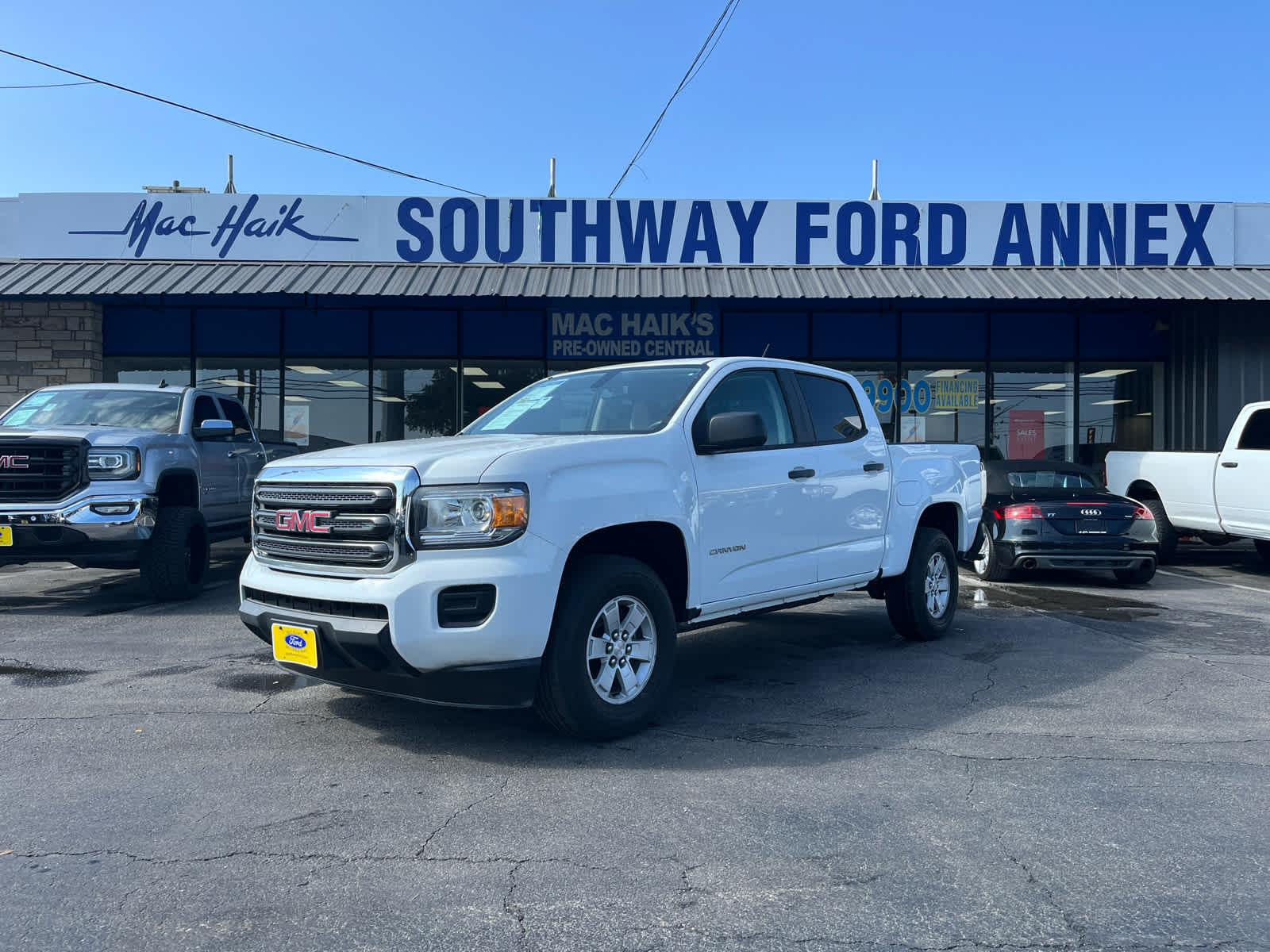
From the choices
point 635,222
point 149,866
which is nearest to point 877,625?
point 149,866

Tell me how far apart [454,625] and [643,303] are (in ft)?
41.6

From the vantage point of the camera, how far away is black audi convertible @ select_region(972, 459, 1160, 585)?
404 inches

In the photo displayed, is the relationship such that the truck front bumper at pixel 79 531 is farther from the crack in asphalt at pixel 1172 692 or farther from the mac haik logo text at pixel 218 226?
the mac haik logo text at pixel 218 226

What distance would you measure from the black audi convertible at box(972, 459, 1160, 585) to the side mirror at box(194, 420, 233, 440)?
770 centimetres

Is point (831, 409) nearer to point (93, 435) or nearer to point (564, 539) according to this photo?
point (564, 539)

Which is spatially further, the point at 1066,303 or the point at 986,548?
the point at 1066,303

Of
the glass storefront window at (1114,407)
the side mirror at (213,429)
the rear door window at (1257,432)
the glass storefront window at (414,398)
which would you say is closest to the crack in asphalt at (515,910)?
the side mirror at (213,429)

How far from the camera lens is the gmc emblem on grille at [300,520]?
15.4 ft

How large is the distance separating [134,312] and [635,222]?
830 centimetres

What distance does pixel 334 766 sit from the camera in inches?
174

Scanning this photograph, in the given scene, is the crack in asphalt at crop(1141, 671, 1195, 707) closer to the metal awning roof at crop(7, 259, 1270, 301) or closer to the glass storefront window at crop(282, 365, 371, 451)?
the metal awning roof at crop(7, 259, 1270, 301)

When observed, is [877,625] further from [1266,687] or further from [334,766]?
[334,766]

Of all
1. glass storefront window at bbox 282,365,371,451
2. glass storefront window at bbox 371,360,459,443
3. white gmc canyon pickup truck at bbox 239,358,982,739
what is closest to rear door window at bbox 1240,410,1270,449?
white gmc canyon pickup truck at bbox 239,358,982,739

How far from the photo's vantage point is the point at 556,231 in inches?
594
